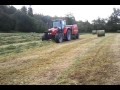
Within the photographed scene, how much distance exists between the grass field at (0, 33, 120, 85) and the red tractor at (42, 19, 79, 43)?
127 millimetres

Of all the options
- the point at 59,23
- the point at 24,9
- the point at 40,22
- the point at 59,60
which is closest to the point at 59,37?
the point at 59,23

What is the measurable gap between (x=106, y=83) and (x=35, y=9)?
1.79 m

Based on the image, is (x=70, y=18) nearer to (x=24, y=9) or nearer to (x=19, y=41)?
(x=24, y=9)

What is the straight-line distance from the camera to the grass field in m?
4.70

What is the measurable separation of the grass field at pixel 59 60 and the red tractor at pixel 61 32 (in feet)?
0.42

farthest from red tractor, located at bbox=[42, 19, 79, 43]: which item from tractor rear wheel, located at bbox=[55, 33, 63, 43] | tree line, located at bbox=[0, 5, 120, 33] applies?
tree line, located at bbox=[0, 5, 120, 33]

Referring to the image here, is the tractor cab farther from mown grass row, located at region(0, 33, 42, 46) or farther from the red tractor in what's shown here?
mown grass row, located at region(0, 33, 42, 46)

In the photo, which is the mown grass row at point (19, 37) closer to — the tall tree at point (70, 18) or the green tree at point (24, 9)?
the green tree at point (24, 9)

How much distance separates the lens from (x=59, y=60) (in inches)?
203

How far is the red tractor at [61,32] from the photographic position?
5.56m

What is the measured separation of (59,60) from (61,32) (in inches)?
40.7

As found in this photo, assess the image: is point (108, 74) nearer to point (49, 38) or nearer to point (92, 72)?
point (92, 72)

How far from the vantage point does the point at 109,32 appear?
18.7ft
